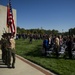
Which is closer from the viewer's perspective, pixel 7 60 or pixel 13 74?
pixel 13 74

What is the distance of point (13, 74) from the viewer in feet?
38.3

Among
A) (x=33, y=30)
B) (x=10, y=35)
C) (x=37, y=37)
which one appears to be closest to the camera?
(x=10, y=35)

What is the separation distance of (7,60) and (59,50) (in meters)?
6.67

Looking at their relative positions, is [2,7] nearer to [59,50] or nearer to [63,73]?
[59,50]

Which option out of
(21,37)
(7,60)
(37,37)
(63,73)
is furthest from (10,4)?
(21,37)

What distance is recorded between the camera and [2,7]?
2256 centimetres

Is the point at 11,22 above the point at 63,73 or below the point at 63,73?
above

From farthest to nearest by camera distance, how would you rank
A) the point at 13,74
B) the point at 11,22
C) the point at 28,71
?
the point at 11,22, the point at 28,71, the point at 13,74

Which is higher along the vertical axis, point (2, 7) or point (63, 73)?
point (2, 7)

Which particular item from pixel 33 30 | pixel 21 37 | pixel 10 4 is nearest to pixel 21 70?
pixel 10 4

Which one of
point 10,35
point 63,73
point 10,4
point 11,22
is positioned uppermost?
point 10,4

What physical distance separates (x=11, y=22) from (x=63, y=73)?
7.33 metres

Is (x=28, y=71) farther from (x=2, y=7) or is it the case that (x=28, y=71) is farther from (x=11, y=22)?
(x=2, y=7)

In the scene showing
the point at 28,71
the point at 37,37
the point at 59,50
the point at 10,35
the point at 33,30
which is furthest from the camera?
the point at 33,30
